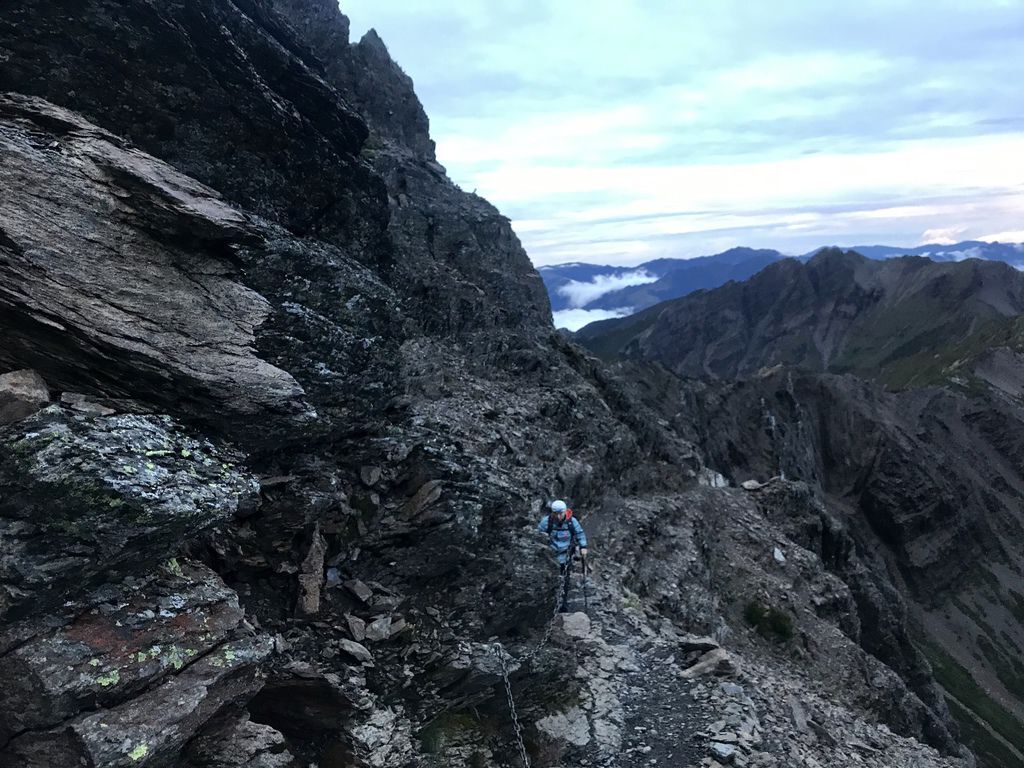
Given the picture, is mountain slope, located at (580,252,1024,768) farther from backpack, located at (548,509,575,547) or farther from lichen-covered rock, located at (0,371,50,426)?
lichen-covered rock, located at (0,371,50,426)

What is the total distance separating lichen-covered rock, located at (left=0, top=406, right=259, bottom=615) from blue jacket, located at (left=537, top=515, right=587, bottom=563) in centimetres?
1196

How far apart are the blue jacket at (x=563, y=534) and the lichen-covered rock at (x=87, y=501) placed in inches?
471

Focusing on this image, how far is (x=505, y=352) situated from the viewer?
48219mm

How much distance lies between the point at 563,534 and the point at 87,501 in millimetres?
14511

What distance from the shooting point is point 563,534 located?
69.8 feet

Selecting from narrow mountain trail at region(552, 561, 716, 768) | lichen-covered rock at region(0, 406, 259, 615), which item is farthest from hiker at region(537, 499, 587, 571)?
lichen-covered rock at region(0, 406, 259, 615)

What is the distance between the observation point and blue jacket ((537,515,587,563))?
2103 centimetres

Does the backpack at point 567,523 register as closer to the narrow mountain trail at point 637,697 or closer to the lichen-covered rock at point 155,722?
the narrow mountain trail at point 637,697

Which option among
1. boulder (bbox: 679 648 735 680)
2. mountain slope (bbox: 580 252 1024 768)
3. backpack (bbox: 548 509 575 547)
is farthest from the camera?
mountain slope (bbox: 580 252 1024 768)

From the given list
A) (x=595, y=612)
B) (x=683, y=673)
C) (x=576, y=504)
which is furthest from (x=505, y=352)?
(x=683, y=673)

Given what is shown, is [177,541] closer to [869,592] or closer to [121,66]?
[121,66]

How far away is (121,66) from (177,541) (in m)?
12.1

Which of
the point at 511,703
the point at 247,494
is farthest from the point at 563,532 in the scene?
the point at 247,494

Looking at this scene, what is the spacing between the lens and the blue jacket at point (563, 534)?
828 inches
